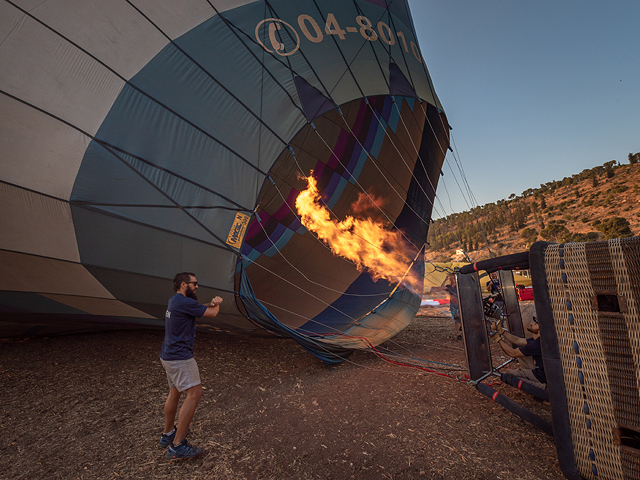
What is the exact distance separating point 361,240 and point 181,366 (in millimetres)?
6599

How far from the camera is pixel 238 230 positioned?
4.52 metres

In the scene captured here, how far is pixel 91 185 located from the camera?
3.80 metres

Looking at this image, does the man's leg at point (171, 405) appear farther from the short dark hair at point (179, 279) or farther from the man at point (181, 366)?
the short dark hair at point (179, 279)

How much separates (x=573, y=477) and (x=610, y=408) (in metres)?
0.60

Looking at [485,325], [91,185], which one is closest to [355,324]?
[485,325]

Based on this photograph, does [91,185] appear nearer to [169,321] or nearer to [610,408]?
[169,321]

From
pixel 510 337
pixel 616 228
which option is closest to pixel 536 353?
pixel 510 337

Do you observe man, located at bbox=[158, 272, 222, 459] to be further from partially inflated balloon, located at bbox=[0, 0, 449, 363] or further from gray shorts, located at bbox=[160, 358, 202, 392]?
partially inflated balloon, located at bbox=[0, 0, 449, 363]

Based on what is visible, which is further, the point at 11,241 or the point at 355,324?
the point at 355,324

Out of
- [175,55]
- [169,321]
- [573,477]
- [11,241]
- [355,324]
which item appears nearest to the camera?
[573,477]

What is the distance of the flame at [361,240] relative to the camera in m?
8.34

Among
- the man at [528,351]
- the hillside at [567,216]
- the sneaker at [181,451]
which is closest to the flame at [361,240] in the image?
the man at [528,351]

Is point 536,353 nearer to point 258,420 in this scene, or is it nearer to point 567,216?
point 258,420

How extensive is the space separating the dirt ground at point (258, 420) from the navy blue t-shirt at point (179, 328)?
909mm
